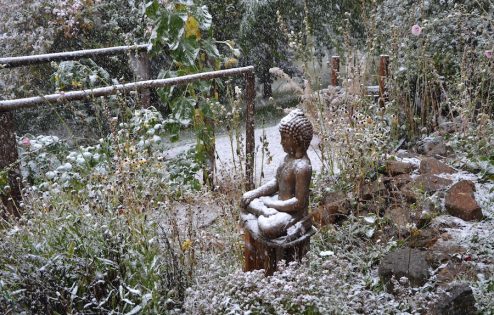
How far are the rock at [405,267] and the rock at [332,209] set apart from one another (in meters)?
0.76

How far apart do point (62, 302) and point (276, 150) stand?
4264 millimetres

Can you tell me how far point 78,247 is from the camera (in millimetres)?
2746

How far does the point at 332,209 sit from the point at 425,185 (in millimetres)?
622

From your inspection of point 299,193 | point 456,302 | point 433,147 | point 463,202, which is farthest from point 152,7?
point 456,302

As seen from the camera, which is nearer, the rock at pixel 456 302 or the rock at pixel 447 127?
the rock at pixel 456 302

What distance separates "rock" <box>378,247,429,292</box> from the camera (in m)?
3.00

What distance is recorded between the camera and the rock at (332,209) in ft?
12.8

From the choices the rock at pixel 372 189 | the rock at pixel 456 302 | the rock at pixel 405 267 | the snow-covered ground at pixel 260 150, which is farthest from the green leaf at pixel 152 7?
the rock at pixel 456 302

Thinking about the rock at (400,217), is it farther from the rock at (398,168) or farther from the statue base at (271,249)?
the statue base at (271,249)

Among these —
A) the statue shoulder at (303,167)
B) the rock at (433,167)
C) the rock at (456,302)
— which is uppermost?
the statue shoulder at (303,167)

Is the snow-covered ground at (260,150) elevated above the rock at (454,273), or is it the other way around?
the rock at (454,273)

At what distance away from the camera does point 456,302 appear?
2.62 meters

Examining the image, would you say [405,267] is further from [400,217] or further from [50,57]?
[50,57]

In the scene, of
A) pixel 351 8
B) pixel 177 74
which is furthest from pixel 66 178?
pixel 351 8
